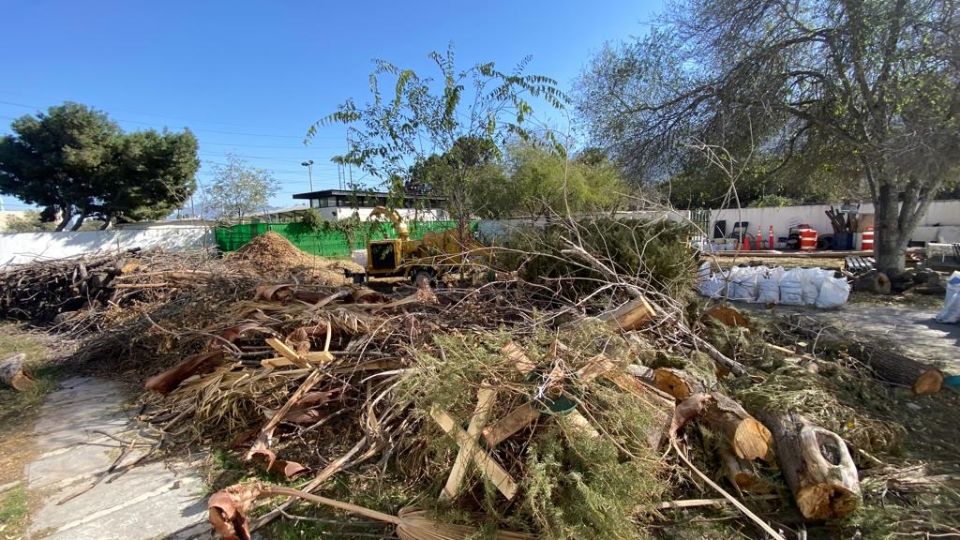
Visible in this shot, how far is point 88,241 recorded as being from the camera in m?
13.8

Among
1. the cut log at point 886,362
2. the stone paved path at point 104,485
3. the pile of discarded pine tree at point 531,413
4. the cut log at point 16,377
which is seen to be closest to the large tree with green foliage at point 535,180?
the cut log at point 886,362

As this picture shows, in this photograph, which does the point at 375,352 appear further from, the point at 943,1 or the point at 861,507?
the point at 943,1

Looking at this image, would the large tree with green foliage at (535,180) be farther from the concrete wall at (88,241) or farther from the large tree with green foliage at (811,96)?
the concrete wall at (88,241)

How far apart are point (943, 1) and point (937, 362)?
5.01m

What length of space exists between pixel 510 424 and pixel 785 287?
24.7ft

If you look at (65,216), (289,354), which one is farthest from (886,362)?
(65,216)

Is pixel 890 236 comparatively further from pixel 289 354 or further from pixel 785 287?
pixel 289 354

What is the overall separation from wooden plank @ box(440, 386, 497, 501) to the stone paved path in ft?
4.43

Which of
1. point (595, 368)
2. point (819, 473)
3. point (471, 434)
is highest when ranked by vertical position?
point (595, 368)

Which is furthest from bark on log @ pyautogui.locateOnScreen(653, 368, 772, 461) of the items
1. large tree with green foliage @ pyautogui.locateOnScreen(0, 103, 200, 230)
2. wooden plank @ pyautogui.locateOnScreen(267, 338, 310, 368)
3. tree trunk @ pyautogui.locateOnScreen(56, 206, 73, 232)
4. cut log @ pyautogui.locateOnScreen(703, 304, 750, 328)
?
tree trunk @ pyautogui.locateOnScreen(56, 206, 73, 232)

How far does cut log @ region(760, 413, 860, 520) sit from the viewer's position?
87.0 inches

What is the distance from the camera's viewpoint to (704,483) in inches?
99.7

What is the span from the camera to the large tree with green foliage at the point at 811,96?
19.6 ft

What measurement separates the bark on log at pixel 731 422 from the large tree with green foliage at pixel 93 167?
76.7 ft
